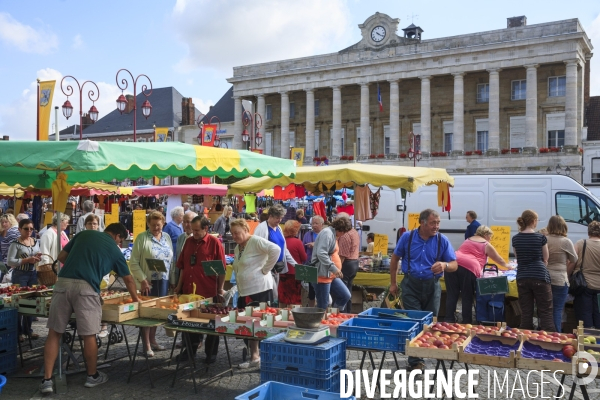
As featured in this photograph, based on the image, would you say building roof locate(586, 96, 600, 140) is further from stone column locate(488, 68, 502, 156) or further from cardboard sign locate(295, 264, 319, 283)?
cardboard sign locate(295, 264, 319, 283)

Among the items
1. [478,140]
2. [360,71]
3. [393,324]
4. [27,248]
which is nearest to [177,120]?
[360,71]

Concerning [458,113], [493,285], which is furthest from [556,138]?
[493,285]

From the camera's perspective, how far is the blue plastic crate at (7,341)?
6164mm

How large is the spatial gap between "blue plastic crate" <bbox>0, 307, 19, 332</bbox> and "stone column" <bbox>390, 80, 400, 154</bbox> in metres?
41.5

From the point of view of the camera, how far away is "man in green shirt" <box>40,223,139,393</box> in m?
5.48

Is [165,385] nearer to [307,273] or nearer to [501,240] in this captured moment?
[307,273]

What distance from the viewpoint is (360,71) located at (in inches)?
1852

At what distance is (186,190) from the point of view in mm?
18562

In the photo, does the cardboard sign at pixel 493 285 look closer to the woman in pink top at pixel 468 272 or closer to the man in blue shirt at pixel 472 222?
the woman in pink top at pixel 468 272

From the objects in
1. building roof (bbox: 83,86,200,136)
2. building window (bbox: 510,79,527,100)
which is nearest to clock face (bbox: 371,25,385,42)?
building window (bbox: 510,79,527,100)

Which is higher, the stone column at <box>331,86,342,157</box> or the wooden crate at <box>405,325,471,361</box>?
the stone column at <box>331,86,342,157</box>

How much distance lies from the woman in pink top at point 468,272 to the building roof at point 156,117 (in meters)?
49.1

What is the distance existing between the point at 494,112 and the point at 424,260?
38965 mm

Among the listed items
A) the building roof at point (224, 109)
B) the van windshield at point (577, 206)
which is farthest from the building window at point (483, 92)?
the van windshield at point (577, 206)
